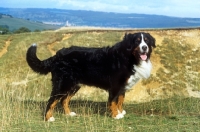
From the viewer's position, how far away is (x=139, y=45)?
25.2 feet

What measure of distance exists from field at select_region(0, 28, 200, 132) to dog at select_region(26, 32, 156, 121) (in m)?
0.56

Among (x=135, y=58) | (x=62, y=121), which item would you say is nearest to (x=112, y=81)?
(x=135, y=58)

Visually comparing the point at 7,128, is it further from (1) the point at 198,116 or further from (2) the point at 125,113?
(1) the point at 198,116

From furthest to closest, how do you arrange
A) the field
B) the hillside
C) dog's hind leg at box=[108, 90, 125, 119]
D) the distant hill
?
the distant hill < the hillside < dog's hind leg at box=[108, 90, 125, 119] < the field

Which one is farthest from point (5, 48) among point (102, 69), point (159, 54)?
point (102, 69)

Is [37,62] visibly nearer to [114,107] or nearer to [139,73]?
[114,107]

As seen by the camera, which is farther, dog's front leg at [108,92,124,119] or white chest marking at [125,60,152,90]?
dog's front leg at [108,92,124,119]

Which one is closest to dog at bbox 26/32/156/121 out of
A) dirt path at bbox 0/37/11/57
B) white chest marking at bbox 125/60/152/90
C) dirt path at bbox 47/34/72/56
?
white chest marking at bbox 125/60/152/90

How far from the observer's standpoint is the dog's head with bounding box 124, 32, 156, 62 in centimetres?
767

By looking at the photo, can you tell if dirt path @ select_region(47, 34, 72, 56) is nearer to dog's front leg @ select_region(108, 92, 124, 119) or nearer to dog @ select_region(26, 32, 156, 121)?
dog @ select_region(26, 32, 156, 121)

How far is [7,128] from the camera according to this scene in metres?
6.94

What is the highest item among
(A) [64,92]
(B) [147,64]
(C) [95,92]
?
(B) [147,64]

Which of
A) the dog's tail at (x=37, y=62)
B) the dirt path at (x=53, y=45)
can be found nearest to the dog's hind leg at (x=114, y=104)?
the dog's tail at (x=37, y=62)

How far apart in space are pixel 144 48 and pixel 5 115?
3.38m
